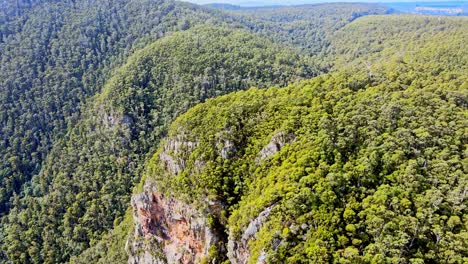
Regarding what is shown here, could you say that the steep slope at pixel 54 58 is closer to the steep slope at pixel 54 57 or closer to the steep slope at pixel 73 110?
the steep slope at pixel 54 57

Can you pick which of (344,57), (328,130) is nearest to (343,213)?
(328,130)

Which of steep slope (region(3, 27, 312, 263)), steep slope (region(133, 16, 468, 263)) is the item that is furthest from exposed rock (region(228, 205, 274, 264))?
steep slope (region(3, 27, 312, 263))

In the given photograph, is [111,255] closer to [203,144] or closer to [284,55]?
[203,144]

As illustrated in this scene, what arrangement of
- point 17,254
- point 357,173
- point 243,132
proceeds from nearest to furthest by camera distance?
point 357,173
point 243,132
point 17,254

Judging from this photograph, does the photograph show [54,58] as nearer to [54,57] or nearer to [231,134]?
[54,57]

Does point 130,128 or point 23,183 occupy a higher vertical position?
point 130,128

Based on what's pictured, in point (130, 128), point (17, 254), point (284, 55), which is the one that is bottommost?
point (17, 254)
